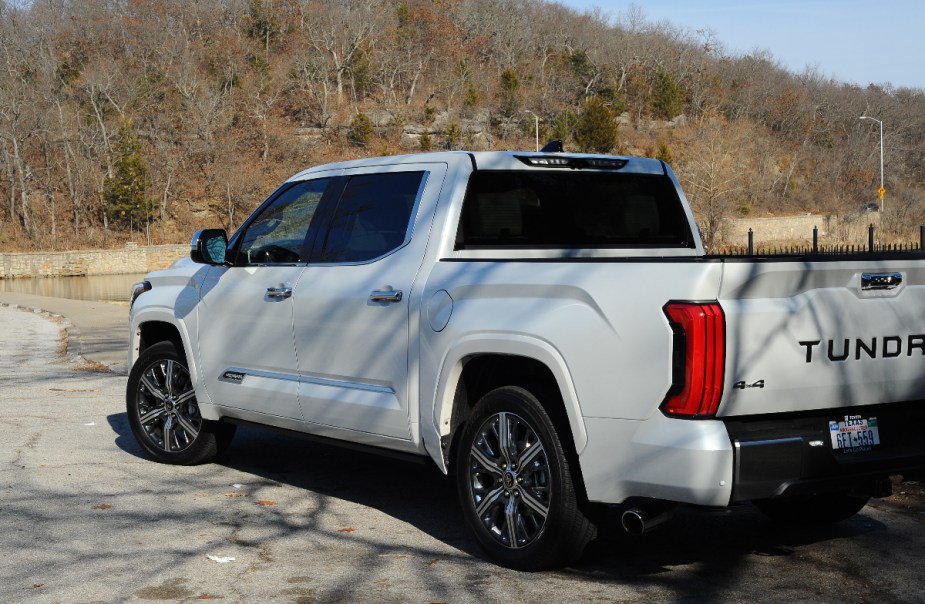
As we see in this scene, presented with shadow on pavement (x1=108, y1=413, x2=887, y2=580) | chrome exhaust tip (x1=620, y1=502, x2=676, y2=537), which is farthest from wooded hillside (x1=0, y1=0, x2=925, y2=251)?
chrome exhaust tip (x1=620, y1=502, x2=676, y2=537)

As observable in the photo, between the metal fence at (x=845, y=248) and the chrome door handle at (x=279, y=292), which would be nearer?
the chrome door handle at (x=279, y=292)

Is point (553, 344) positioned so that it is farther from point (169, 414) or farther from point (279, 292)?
point (169, 414)

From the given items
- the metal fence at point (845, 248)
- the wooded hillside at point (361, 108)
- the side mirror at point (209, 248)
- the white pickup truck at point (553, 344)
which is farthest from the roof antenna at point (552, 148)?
the wooded hillside at point (361, 108)

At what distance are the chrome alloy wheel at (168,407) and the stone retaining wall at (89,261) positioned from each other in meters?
57.4

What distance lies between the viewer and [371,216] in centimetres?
625

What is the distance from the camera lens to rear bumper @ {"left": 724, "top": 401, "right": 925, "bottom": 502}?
433 centimetres

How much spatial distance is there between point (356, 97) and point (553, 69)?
89.6 ft

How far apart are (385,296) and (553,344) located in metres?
1.30

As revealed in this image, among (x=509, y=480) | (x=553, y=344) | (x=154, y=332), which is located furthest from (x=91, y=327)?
(x=553, y=344)

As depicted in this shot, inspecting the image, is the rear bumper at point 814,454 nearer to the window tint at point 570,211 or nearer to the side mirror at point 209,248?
the window tint at point 570,211

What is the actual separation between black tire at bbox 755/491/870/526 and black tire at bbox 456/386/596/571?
1.54 m

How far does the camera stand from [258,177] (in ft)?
263

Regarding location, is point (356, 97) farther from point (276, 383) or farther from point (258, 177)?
point (276, 383)

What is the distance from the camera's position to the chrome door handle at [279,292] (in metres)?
6.53
